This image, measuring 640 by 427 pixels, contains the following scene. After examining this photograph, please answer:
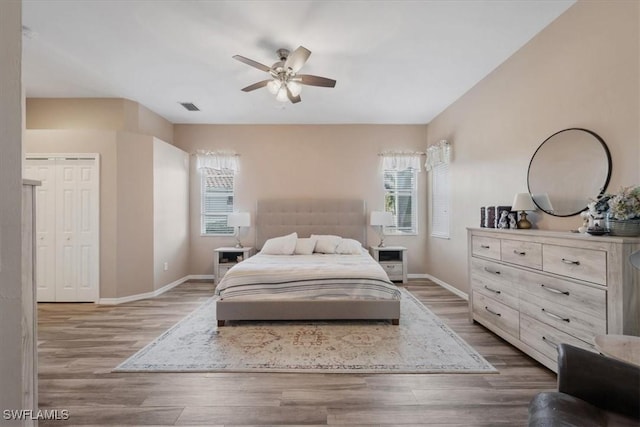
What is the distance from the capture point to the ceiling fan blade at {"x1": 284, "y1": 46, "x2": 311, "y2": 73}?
2.70m

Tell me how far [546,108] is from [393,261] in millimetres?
3190

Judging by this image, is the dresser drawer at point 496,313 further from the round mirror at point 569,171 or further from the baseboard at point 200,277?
the baseboard at point 200,277

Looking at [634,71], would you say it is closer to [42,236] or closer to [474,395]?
[474,395]

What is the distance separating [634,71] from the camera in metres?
2.04

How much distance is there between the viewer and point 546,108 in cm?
281

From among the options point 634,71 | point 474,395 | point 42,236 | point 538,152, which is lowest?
point 474,395

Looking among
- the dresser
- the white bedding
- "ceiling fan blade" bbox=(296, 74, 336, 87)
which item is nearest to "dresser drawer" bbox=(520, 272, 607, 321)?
the dresser

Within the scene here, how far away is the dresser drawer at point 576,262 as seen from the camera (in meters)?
1.86

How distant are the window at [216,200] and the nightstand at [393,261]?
2.79 metres

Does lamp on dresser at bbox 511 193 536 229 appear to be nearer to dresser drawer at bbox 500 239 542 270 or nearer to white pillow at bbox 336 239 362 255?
dresser drawer at bbox 500 239 542 270

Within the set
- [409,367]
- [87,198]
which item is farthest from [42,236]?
[409,367]

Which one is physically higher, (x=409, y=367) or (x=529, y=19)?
(x=529, y=19)

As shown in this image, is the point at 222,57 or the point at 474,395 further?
the point at 222,57

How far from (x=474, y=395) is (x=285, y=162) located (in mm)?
4551
